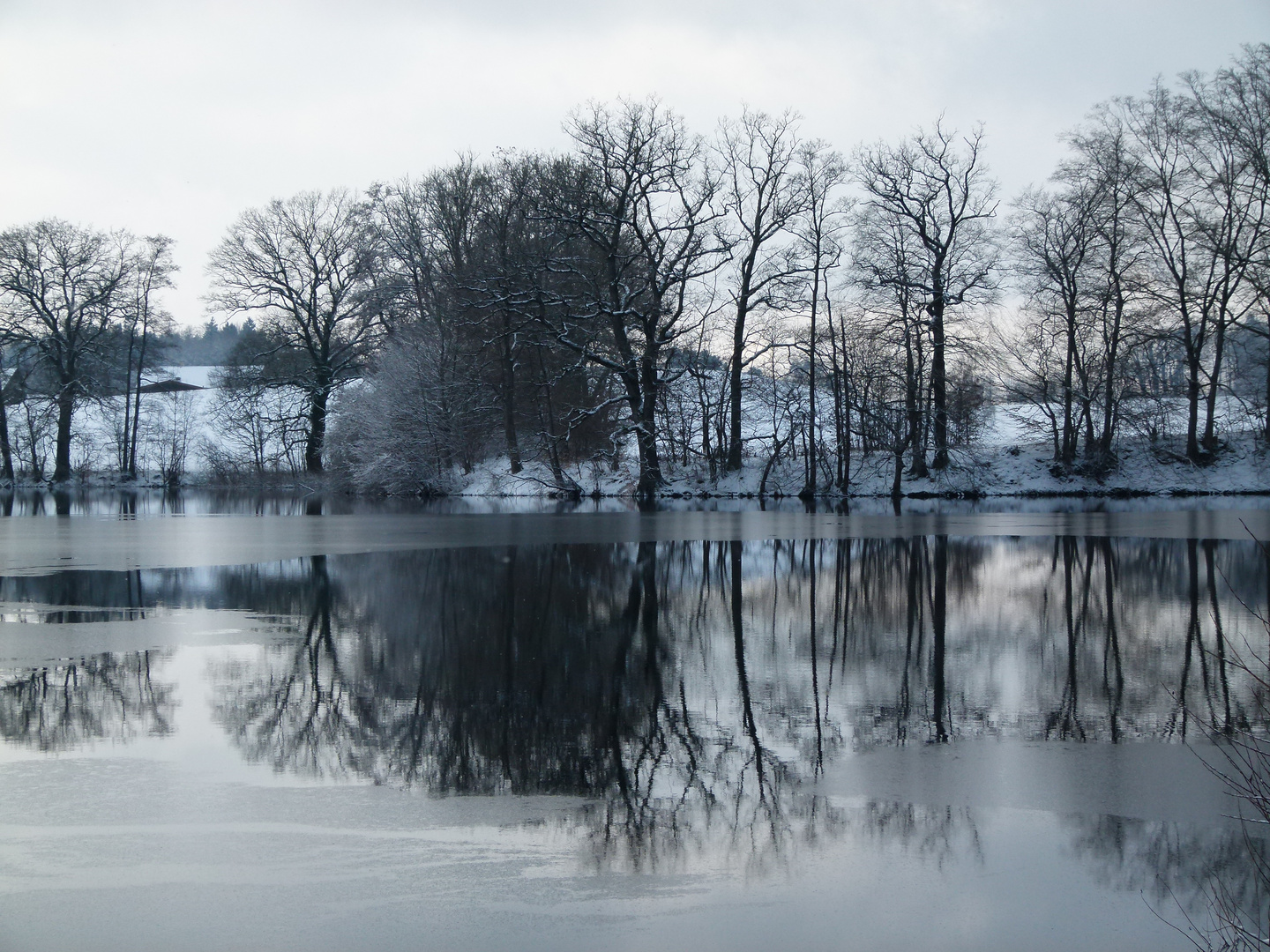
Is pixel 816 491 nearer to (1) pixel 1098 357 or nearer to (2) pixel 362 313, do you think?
(1) pixel 1098 357

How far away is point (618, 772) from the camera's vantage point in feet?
19.5

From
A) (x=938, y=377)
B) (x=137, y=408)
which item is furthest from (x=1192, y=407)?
(x=137, y=408)

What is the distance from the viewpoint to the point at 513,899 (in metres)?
4.34

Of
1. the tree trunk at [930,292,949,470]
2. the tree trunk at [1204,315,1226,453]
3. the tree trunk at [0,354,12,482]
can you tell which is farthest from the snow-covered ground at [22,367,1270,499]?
the tree trunk at [0,354,12,482]

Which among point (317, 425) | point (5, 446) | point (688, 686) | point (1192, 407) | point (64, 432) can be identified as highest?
point (317, 425)

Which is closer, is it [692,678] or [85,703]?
[85,703]

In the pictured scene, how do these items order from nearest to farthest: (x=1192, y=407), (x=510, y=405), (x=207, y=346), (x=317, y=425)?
1. (x=1192, y=407)
2. (x=510, y=405)
3. (x=317, y=425)
4. (x=207, y=346)

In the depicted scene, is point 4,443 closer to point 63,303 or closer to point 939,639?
point 63,303

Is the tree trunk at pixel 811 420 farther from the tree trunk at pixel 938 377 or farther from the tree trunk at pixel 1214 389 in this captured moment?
the tree trunk at pixel 1214 389

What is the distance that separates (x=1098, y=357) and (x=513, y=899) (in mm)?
38449

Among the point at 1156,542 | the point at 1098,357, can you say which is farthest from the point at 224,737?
the point at 1098,357

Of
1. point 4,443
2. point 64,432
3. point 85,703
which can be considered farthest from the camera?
point 4,443

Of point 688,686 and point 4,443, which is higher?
point 4,443

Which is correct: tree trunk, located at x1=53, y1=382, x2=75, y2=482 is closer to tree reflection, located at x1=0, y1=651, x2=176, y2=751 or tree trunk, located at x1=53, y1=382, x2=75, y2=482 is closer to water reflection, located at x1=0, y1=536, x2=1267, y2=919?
water reflection, located at x1=0, y1=536, x2=1267, y2=919
